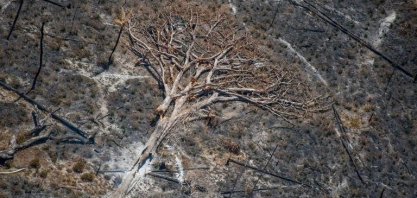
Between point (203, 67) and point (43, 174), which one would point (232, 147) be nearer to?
point (203, 67)

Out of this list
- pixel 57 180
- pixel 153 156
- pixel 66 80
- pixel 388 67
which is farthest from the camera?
pixel 388 67

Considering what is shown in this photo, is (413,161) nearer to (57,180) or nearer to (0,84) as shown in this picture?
(57,180)

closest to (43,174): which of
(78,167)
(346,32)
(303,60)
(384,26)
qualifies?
(78,167)

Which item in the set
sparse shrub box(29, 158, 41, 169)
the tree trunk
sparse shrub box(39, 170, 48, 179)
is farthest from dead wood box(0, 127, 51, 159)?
the tree trunk

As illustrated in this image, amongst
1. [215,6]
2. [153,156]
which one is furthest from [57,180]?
[215,6]

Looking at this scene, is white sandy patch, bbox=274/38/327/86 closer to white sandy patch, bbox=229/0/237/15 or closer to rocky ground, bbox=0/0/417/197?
rocky ground, bbox=0/0/417/197
